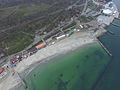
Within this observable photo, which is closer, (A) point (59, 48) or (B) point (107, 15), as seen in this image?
(A) point (59, 48)

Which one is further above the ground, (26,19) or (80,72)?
(26,19)

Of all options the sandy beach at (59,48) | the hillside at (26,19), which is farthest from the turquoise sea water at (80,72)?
the hillside at (26,19)

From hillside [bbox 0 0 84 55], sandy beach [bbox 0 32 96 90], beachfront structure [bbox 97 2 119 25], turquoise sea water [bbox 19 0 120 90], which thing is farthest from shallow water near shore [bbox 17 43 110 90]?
beachfront structure [bbox 97 2 119 25]

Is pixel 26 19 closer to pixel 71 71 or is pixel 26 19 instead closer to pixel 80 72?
pixel 71 71

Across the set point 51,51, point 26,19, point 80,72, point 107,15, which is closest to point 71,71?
point 80,72

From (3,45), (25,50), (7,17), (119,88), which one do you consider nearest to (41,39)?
(25,50)

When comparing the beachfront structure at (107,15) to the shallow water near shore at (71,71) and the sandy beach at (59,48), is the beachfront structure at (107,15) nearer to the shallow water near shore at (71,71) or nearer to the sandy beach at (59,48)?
the sandy beach at (59,48)

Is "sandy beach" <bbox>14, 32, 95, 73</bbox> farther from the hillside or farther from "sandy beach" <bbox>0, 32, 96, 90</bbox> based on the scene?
the hillside
